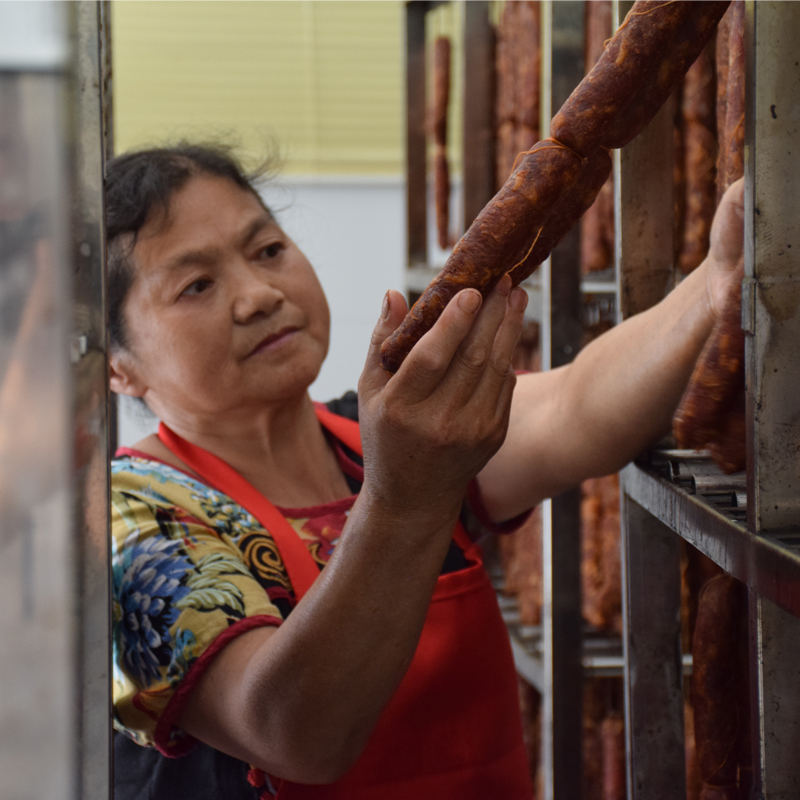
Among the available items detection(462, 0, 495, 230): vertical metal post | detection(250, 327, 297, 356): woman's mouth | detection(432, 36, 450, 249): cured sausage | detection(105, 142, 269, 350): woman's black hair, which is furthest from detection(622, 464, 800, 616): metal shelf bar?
detection(432, 36, 450, 249): cured sausage

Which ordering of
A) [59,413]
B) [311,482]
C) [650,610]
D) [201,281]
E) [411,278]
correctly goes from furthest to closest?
[411,278] → [311,482] → [201,281] → [650,610] → [59,413]

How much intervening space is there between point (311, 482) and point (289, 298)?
0.28 meters

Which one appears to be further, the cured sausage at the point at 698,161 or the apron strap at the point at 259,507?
the cured sausage at the point at 698,161

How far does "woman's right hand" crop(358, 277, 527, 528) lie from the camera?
636mm

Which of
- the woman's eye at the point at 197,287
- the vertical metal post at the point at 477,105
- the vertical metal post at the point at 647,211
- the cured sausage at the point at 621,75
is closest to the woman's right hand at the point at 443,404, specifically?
the cured sausage at the point at 621,75

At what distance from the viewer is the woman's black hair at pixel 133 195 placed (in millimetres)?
1104

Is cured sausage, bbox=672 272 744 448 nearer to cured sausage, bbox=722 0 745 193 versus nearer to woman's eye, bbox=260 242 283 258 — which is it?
cured sausage, bbox=722 0 745 193

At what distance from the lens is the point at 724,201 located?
74cm

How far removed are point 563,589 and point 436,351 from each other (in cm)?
94

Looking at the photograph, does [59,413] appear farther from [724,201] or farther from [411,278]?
[411,278]

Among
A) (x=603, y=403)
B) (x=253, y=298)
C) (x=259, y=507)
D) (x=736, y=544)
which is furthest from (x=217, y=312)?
(x=736, y=544)

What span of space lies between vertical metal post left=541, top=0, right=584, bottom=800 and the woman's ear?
0.67 meters

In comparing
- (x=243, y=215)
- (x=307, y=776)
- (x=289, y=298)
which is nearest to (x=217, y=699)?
(x=307, y=776)

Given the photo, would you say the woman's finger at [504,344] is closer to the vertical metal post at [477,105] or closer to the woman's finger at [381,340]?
the woman's finger at [381,340]
